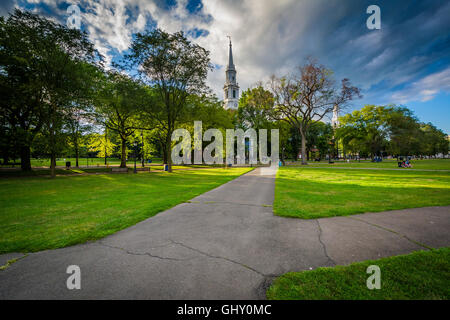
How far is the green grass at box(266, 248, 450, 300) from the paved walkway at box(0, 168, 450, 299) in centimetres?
25

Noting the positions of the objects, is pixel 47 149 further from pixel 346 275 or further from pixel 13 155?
pixel 346 275

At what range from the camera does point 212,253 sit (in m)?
3.34

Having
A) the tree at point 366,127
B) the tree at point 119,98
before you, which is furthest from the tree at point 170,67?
the tree at point 366,127

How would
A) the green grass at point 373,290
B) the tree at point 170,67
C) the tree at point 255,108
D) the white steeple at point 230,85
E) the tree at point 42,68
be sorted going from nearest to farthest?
the green grass at point 373,290 → the tree at point 42,68 → the tree at point 170,67 → the tree at point 255,108 → the white steeple at point 230,85

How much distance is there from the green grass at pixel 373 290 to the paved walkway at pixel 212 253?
249mm

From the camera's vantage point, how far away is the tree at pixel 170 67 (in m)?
20.4

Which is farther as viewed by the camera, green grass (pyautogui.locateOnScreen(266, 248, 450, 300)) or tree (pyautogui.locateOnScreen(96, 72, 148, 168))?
tree (pyautogui.locateOnScreen(96, 72, 148, 168))

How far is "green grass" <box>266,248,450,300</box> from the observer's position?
218cm

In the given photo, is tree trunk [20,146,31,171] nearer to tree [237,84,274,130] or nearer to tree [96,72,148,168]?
tree [96,72,148,168]

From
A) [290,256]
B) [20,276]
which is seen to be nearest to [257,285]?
[290,256]

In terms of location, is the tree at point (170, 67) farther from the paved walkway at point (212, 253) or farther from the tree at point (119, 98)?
the paved walkway at point (212, 253)

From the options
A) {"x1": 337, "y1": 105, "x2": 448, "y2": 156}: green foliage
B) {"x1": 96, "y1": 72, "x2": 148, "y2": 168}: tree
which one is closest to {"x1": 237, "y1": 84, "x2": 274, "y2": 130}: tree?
{"x1": 96, "y1": 72, "x2": 148, "y2": 168}: tree

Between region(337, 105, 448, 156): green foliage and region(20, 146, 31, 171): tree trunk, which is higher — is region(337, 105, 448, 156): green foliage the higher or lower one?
the higher one

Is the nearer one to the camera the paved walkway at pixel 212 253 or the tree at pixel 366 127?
the paved walkway at pixel 212 253
